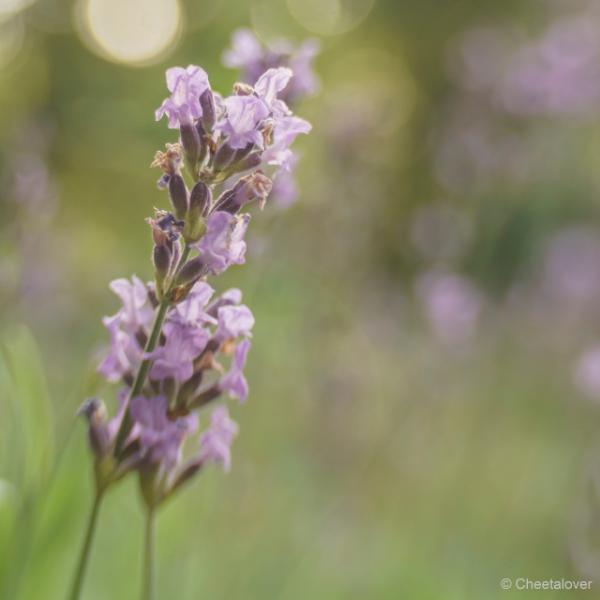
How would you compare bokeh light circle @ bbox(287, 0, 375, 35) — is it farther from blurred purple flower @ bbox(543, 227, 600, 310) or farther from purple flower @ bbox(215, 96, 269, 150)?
purple flower @ bbox(215, 96, 269, 150)

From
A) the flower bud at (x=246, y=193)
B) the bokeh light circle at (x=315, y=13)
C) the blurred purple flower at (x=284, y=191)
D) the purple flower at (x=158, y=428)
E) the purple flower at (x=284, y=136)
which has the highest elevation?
the bokeh light circle at (x=315, y=13)

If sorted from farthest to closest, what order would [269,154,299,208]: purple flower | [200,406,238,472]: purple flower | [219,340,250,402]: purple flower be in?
[269,154,299,208]: purple flower, [200,406,238,472]: purple flower, [219,340,250,402]: purple flower

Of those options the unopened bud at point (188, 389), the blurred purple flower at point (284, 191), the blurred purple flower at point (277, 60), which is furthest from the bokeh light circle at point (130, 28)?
the unopened bud at point (188, 389)

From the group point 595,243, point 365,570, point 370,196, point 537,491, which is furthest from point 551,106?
point 595,243

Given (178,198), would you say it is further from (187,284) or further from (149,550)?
(149,550)

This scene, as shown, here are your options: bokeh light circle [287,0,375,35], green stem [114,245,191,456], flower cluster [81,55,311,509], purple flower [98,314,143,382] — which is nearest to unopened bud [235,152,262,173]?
flower cluster [81,55,311,509]

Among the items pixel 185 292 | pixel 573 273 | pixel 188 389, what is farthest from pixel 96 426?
pixel 573 273

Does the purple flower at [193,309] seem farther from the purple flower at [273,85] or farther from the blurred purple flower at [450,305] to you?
the blurred purple flower at [450,305]

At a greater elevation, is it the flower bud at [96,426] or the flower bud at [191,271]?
the flower bud at [191,271]
